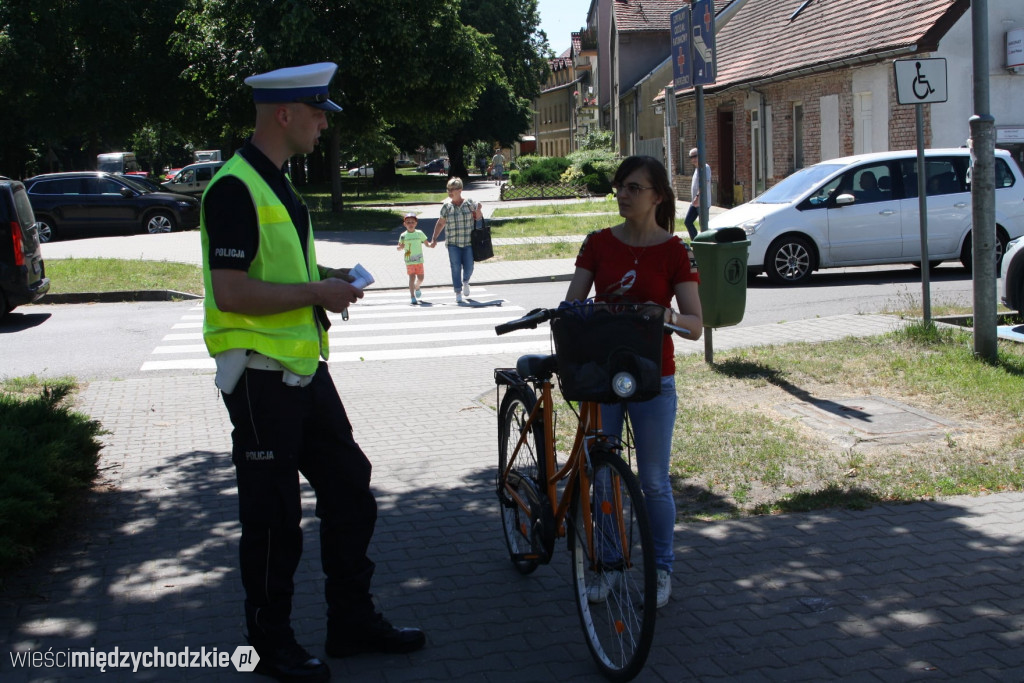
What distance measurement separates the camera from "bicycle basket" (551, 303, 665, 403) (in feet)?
12.0

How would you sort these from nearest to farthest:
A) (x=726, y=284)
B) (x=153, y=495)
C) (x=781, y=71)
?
(x=153, y=495), (x=726, y=284), (x=781, y=71)

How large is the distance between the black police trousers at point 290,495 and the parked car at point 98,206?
25947 millimetres

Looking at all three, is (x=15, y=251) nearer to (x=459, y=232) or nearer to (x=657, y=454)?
(x=459, y=232)

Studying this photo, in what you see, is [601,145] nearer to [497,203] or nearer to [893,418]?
[497,203]

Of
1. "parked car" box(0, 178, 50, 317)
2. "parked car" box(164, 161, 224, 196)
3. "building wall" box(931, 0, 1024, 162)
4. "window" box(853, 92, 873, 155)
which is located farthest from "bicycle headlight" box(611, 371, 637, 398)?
Result: "parked car" box(164, 161, 224, 196)

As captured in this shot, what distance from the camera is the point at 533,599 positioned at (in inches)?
179

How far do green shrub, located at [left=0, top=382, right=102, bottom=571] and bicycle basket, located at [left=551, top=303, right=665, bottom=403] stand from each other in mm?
2636

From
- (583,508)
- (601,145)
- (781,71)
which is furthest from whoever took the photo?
(601,145)

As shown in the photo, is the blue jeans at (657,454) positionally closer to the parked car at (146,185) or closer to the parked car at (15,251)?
the parked car at (15,251)

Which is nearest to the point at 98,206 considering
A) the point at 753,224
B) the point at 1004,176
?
the point at 753,224

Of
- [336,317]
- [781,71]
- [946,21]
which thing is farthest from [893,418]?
[781,71]

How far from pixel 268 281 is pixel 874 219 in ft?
44.3

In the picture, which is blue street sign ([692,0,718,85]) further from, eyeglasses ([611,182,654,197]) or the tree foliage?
the tree foliage

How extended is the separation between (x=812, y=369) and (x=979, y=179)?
199 centimetres
